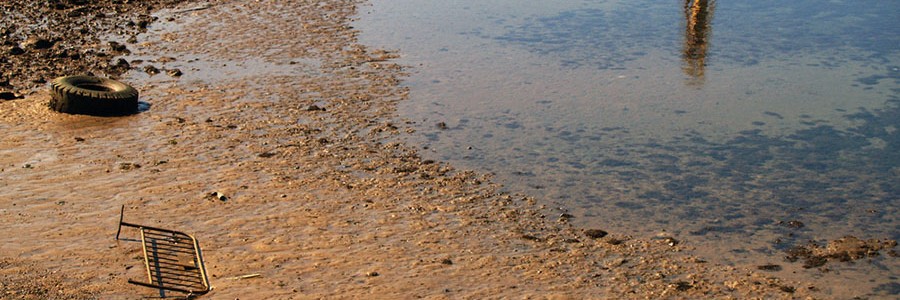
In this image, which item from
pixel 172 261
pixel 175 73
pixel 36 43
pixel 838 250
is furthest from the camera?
pixel 36 43

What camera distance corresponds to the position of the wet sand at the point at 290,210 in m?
6.58

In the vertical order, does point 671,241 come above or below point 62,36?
below

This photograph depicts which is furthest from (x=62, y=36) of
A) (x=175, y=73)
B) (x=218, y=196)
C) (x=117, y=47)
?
(x=218, y=196)

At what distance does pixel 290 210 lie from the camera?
789cm

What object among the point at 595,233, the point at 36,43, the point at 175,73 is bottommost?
the point at 595,233

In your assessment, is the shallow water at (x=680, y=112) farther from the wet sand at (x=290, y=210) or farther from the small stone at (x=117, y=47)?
the small stone at (x=117, y=47)

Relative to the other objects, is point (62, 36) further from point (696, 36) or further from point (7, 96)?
point (696, 36)

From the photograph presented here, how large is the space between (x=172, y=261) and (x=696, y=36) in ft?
32.2

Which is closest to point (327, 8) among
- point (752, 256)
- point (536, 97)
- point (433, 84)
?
point (433, 84)

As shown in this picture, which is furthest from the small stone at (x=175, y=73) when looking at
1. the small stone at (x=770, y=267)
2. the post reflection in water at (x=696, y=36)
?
the small stone at (x=770, y=267)

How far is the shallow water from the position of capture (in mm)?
8070

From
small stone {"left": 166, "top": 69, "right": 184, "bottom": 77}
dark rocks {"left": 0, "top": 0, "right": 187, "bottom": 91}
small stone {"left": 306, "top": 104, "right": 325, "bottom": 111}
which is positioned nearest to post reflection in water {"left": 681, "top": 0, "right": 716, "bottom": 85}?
small stone {"left": 306, "top": 104, "right": 325, "bottom": 111}

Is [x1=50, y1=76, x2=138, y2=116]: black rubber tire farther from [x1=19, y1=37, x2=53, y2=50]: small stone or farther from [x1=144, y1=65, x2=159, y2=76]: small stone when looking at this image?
[x1=19, y1=37, x2=53, y2=50]: small stone

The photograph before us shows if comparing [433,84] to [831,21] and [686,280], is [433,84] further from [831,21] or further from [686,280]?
[831,21]
